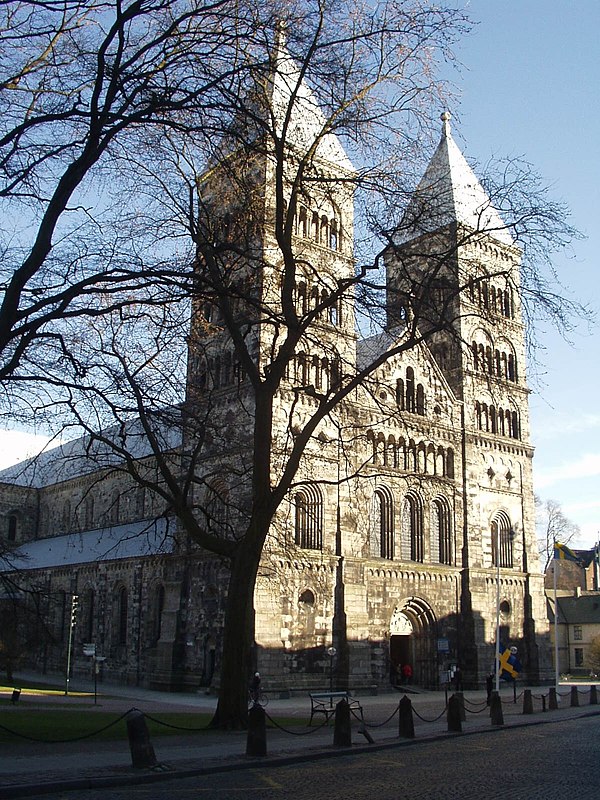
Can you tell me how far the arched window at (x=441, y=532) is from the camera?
47.1 metres

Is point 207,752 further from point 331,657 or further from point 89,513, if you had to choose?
point 89,513

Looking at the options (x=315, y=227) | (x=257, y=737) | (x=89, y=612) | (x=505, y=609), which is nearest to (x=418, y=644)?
(x=505, y=609)

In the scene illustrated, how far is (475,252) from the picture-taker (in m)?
52.9

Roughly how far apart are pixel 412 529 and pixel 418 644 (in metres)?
5.99

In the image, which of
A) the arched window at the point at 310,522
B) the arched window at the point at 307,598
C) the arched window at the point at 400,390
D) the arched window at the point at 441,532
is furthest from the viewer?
the arched window at the point at 441,532

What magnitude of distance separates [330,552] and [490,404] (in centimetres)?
1704

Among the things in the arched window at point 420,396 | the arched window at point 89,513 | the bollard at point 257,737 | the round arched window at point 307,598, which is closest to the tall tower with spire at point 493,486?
the arched window at point 420,396

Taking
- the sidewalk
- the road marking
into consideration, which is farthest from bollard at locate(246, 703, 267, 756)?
the road marking

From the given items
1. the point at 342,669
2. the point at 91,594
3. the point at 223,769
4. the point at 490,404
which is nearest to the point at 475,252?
the point at 490,404

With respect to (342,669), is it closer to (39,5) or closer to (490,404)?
(490,404)

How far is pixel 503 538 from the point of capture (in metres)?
51.1

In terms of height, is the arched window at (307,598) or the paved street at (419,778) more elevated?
the arched window at (307,598)

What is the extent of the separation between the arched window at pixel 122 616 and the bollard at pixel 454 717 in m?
30.8

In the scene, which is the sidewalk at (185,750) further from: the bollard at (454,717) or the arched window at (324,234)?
the arched window at (324,234)
